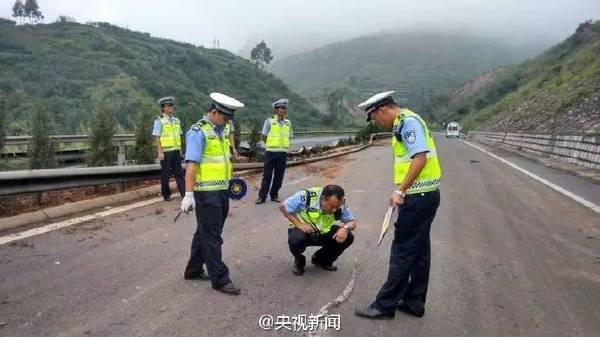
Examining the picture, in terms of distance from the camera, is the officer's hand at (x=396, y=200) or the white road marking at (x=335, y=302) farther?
the officer's hand at (x=396, y=200)

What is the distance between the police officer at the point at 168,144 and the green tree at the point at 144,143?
11.5ft

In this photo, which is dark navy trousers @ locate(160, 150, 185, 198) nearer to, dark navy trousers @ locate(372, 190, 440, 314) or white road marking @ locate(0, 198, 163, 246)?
white road marking @ locate(0, 198, 163, 246)

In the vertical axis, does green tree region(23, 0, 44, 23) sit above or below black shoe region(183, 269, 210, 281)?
above

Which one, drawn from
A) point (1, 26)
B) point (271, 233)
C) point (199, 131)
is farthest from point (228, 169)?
point (1, 26)

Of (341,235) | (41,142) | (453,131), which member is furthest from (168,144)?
(453,131)

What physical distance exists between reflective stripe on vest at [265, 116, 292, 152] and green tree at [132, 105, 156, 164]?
4.03 metres

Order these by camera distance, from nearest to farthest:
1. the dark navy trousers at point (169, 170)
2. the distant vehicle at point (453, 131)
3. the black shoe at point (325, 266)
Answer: the black shoe at point (325, 266)
the dark navy trousers at point (169, 170)
the distant vehicle at point (453, 131)

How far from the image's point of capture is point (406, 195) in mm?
4398

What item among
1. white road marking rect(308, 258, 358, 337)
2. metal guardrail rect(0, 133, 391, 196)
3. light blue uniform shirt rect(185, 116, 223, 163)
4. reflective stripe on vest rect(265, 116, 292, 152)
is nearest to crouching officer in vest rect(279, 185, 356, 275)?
white road marking rect(308, 258, 358, 337)

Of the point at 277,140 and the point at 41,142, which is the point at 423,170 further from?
the point at 41,142

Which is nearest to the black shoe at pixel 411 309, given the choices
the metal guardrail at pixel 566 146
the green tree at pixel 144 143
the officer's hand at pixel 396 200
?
the officer's hand at pixel 396 200

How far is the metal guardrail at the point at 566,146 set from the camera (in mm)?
16922

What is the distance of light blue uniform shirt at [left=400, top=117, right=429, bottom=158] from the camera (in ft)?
14.0

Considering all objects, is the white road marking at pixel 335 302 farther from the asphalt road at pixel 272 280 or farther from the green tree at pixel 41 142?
the green tree at pixel 41 142
